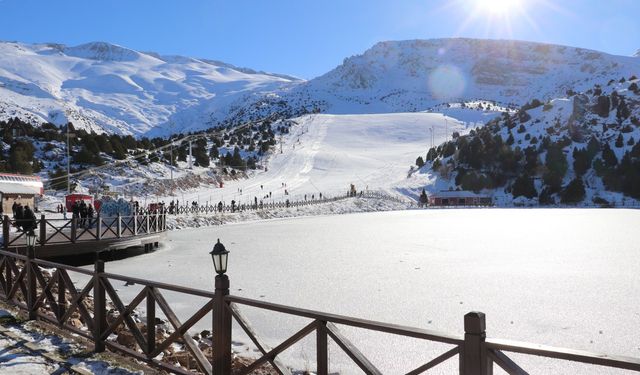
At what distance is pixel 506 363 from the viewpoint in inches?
134

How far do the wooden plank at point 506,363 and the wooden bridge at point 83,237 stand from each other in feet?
56.5

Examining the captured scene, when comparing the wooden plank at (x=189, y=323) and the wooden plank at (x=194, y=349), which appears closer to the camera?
the wooden plank at (x=189, y=323)

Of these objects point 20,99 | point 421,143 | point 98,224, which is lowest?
point 98,224

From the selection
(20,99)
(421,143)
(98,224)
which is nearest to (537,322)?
(98,224)

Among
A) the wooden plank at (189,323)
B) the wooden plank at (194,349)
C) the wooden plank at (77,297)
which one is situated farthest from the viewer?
the wooden plank at (77,297)

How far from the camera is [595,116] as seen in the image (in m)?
114

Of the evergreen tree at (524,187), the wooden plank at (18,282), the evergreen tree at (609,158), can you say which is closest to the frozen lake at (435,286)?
the wooden plank at (18,282)

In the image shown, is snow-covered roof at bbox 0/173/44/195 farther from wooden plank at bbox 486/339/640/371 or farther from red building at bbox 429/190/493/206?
red building at bbox 429/190/493/206

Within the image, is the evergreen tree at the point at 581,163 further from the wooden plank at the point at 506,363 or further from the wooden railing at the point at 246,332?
the wooden plank at the point at 506,363

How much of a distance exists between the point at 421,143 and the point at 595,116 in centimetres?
4684

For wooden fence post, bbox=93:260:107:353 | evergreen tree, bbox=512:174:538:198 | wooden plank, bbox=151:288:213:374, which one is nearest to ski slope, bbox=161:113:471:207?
evergreen tree, bbox=512:174:538:198

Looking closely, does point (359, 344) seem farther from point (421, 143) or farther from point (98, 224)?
point (421, 143)

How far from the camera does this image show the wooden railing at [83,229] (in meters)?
18.7

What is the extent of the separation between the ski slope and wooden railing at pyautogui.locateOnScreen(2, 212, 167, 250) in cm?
3790
